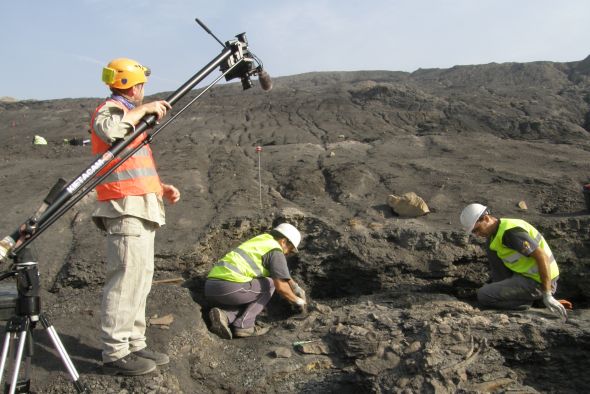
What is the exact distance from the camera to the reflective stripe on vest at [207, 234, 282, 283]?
4453 millimetres

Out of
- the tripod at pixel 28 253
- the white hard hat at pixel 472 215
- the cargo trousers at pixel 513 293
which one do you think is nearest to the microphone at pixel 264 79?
the tripod at pixel 28 253

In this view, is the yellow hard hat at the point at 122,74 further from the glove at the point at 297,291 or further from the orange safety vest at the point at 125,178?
the glove at the point at 297,291

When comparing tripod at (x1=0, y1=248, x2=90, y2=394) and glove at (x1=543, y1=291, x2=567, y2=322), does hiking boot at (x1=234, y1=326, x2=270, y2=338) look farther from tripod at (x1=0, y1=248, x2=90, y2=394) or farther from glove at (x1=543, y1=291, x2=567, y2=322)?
glove at (x1=543, y1=291, x2=567, y2=322)

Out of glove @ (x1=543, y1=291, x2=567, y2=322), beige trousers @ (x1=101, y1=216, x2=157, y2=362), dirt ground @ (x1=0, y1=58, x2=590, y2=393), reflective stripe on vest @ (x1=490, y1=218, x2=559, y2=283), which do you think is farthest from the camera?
reflective stripe on vest @ (x1=490, y1=218, x2=559, y2=283)

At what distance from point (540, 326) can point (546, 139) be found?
33.0 ft

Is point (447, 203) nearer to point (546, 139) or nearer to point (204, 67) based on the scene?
point (204, 67)

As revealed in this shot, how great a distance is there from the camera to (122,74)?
298 centimetres

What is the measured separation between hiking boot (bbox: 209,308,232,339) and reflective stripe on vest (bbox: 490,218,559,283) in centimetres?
258

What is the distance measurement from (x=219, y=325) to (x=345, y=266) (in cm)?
168

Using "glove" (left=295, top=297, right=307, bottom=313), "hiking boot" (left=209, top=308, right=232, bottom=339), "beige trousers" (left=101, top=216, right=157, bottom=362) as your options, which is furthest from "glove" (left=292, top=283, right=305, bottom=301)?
"beige trousers" (left=101, top=216, right=157, bottom=362)

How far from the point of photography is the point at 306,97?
18.5 metres

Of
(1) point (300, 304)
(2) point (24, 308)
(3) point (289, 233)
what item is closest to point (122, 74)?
(2) point (24, 308)

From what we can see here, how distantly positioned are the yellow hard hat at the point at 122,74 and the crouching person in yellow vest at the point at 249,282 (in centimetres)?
201

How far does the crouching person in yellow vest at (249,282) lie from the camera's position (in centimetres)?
442
